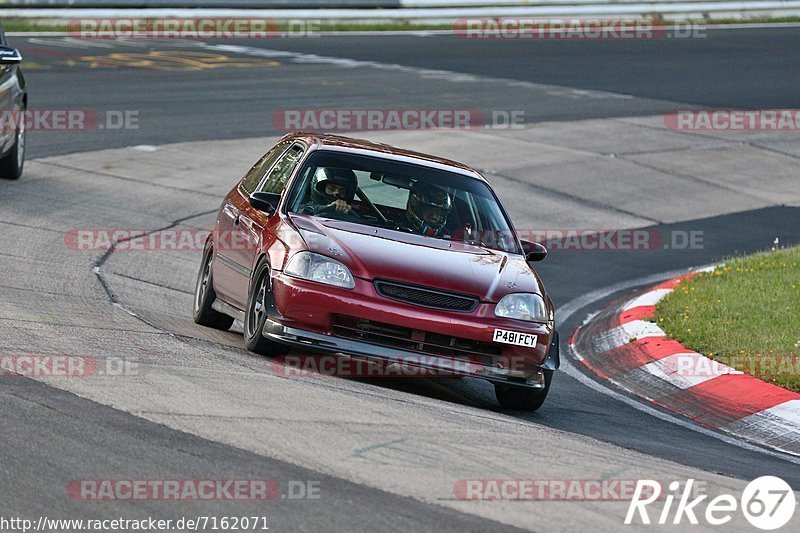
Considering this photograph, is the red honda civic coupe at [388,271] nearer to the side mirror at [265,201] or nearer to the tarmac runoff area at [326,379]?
the side mirror at [265,201]

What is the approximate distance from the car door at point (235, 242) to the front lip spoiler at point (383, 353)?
1.04 meters

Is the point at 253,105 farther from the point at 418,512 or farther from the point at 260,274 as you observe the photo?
the point at 418,512

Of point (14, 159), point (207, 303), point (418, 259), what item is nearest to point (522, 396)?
point (418, 259)

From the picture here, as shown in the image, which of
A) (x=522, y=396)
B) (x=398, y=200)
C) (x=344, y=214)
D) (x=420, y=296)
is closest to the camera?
(x=420, y=296)

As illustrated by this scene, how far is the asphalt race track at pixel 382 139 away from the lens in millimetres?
5855

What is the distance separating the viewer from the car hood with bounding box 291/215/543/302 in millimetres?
8266

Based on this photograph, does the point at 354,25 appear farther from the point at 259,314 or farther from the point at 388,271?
the point at 388,271

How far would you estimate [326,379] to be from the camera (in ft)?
26.7

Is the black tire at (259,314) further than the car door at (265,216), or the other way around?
the car door at (265,216)

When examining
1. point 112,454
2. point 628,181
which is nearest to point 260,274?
point 112,454

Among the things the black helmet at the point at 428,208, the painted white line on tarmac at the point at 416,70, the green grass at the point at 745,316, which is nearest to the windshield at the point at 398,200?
the black helmet at the point at 428,208

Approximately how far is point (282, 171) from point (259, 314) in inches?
59.1

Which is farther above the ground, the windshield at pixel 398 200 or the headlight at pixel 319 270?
the windshield at pixel 398 200

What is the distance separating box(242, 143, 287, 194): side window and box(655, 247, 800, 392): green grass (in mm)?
3280
